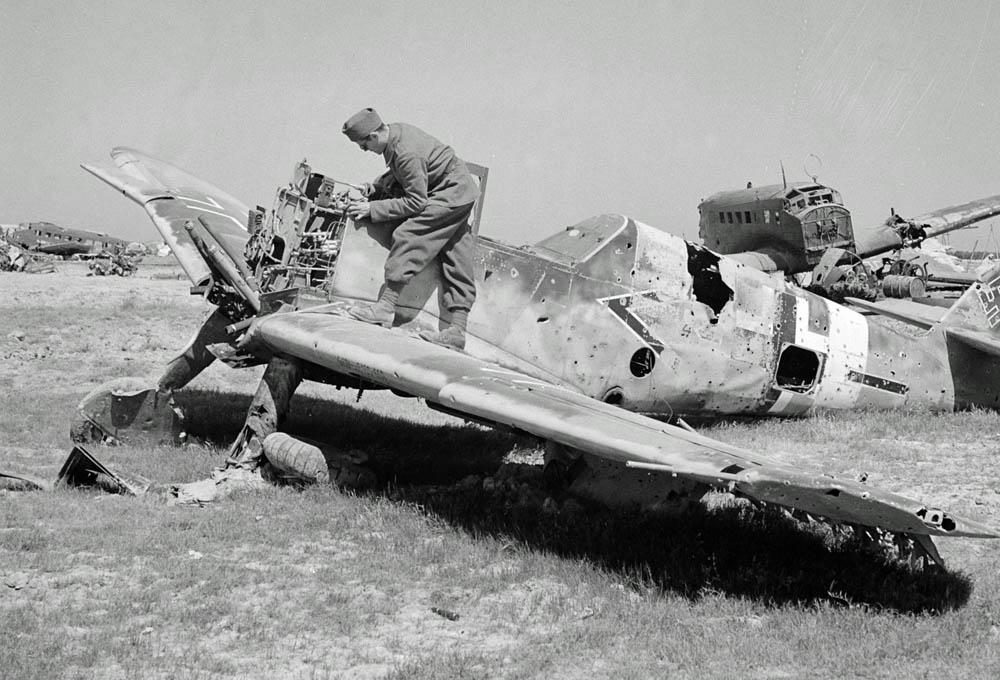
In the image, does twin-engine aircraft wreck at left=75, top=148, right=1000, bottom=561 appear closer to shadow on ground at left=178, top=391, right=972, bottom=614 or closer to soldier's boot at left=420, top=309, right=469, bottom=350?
soldier's boot at left=420, top=309, right=469, bottom=350

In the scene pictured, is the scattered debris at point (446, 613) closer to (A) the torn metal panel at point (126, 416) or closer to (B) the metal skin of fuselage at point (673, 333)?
(B) the metal skin of fuselage at point (673, 333)

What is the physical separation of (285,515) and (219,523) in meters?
0.56

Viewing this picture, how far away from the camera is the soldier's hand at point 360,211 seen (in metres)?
9.34

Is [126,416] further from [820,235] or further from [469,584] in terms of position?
[820,235]

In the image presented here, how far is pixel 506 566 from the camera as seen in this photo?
6.39 meters

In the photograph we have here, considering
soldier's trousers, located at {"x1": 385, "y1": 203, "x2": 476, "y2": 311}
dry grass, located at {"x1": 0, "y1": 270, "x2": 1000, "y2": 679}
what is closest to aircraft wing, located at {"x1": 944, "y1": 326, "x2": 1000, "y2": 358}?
dry grass, located at {"x1": 0, "y1": 270, "x2": 1000, "y2": 679}

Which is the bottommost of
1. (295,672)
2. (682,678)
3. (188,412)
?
(188,412)

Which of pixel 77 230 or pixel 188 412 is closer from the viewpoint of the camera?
pixel 188 412

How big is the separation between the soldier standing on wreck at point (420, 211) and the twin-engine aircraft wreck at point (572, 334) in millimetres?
207

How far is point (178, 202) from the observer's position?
13.2 metres

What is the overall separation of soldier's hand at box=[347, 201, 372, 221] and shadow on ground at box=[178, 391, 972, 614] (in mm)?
2430

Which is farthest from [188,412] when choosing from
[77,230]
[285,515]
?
[77,230]

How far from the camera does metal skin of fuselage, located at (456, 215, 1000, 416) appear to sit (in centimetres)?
950

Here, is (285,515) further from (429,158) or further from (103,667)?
(429,158)
